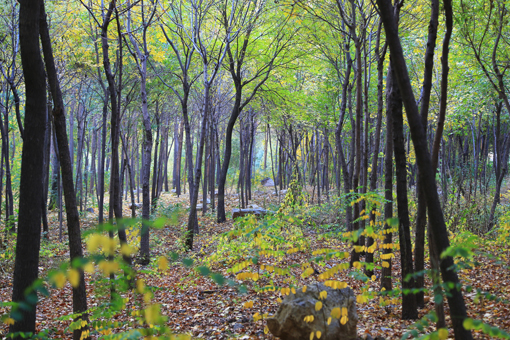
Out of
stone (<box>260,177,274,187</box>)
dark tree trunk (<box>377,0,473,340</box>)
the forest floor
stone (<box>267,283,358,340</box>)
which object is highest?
dark tree trunk (<box>377,0,473,340</box>)

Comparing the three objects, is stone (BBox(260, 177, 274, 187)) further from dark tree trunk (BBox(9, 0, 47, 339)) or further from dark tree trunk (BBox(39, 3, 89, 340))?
dark tree trunk (BBox(9, 0, 47, 339))

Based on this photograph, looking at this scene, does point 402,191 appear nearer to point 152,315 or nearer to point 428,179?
point 428,179

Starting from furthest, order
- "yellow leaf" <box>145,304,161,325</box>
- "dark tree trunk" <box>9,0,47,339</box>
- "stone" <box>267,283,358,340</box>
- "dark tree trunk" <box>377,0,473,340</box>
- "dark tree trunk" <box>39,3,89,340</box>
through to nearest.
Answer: "dark tree trunk" <box>39,3,89,340</box> → "stone" <box>267,283,358,340</box> → "dark tree trunk" <box>9,0,47,339</box> → "dark tree trunk" <box>377,0,473,340</box> → "yellow leaf" <box>145,304,161,325</box>

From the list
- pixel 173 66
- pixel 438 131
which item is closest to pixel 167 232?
pixel 173 66

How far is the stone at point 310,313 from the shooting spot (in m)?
3.38

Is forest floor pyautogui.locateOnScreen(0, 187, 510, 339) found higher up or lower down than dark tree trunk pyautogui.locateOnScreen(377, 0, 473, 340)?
lower down

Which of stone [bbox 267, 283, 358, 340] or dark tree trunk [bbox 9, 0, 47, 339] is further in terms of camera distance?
stone [bbox 267, 283, 358, 340]

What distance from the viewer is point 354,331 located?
11.3ft

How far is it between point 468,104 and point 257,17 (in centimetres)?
756

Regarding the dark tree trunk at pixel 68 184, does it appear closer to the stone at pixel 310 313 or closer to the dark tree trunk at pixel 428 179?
the stone at pixel 310 313

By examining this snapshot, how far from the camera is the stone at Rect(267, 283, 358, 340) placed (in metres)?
3.38

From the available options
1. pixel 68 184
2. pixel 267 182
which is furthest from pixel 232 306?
pixel 267 182

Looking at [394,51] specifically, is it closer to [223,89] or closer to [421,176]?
[421,176]

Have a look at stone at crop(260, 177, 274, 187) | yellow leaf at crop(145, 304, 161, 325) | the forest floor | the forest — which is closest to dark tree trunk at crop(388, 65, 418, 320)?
the forest
